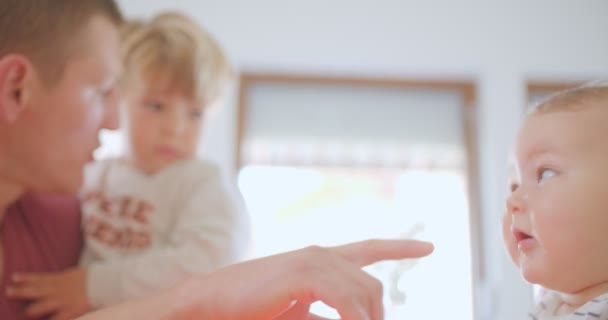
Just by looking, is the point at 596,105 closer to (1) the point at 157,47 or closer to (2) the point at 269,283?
(2) the point at 269,283

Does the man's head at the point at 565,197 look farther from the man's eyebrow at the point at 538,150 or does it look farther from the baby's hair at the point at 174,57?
the baby's hair at the point at 174,57

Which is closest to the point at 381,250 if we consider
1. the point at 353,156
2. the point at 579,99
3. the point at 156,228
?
the point at 579,99

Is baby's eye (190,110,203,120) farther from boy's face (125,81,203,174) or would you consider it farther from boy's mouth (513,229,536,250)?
boy's mouth (513,229,536,250)

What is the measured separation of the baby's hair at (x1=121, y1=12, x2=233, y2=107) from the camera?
1224mm

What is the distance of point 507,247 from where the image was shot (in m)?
0.71

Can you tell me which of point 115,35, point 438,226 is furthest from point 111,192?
point 438,226

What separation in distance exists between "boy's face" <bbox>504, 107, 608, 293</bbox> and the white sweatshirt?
1.84 ft

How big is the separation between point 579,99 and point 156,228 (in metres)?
0.76

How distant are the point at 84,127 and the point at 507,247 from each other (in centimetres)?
71

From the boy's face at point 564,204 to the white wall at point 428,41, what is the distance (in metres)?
2.64

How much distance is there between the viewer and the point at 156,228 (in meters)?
1.11

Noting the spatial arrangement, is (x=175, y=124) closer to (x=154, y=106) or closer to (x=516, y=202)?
(x=154, y=106)

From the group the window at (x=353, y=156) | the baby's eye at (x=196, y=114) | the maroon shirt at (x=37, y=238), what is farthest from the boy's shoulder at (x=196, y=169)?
the window at (x=353, y=156)

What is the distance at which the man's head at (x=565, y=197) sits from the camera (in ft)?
2.00
